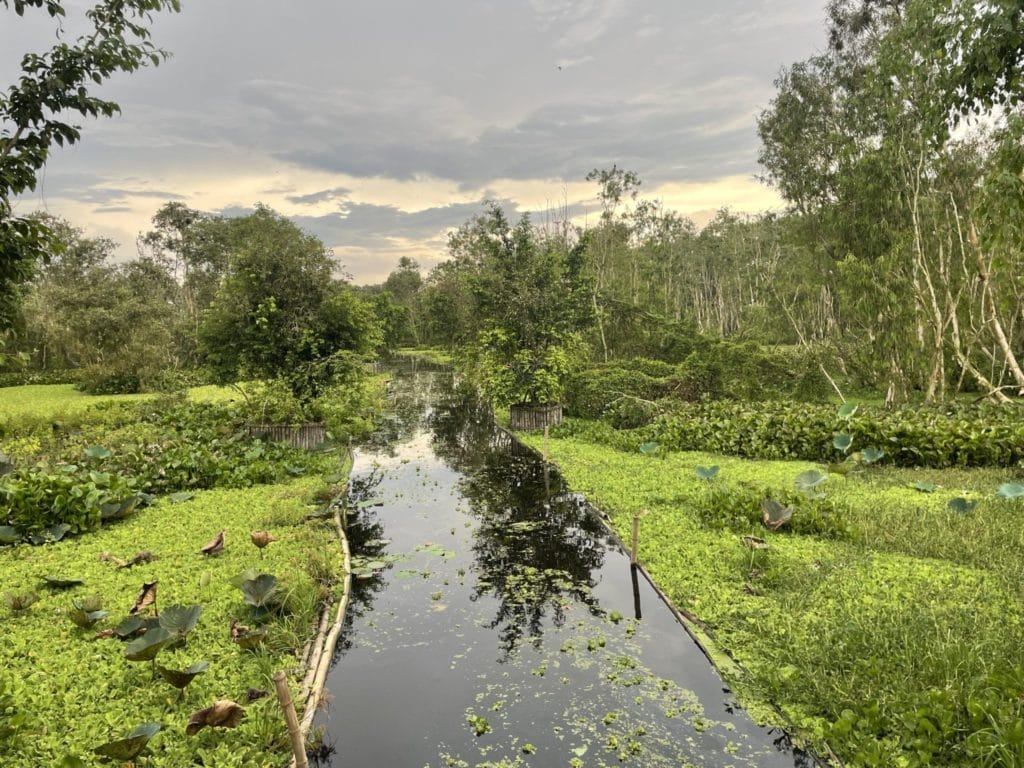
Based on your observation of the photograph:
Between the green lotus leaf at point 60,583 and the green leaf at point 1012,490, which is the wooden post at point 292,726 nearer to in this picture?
the green lotus leaf at point 60,583

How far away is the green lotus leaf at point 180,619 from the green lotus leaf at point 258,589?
2.07 ft

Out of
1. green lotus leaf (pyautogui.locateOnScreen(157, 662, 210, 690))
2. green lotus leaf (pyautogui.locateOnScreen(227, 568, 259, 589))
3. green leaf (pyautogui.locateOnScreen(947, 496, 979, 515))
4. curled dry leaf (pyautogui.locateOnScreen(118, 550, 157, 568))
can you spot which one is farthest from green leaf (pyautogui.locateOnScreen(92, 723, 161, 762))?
green leaf (pyautogui.locateOnScreen(947, 496, 979, 515))

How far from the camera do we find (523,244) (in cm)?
1727

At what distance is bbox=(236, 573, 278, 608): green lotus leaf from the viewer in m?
5.61

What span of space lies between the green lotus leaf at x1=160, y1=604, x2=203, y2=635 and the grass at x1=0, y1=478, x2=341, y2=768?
13.4 inches

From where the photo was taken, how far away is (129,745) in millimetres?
3494

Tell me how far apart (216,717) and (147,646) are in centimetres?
103

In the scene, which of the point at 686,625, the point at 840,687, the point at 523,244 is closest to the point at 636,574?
the point at 686,625

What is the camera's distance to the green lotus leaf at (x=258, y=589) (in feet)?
18.4

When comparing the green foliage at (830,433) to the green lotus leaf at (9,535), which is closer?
the green lotus leaf at (9,535)

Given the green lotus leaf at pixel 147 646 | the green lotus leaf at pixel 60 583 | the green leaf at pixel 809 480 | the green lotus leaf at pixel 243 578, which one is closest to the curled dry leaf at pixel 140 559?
the green lotus leaf at pixel 60 583

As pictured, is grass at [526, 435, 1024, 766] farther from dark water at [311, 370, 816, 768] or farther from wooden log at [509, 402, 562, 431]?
wooden log at [509, 402, 562, 431]

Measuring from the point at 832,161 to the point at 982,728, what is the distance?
19.1 m

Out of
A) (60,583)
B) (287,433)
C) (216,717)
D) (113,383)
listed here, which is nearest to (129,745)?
(216,717)
